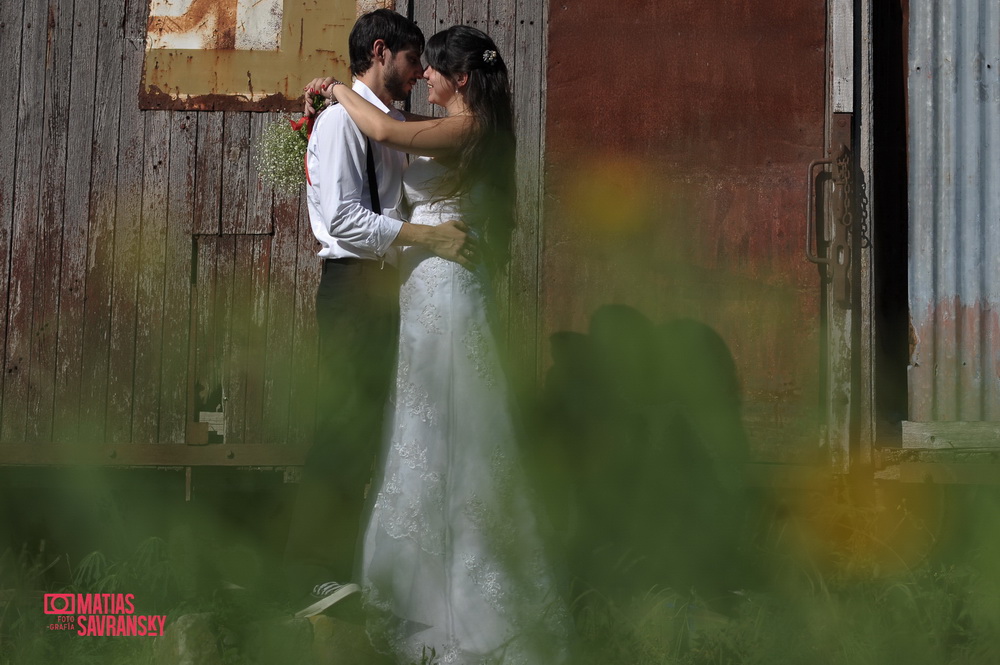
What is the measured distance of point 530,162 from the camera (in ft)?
14.8

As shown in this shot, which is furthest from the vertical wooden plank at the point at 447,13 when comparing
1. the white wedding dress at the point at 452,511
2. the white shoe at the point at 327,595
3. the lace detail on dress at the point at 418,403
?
the white shoe at the point at 327,595

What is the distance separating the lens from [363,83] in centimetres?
343

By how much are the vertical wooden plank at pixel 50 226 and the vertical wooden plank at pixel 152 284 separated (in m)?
0.41

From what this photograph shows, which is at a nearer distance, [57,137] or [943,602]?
[943,602]

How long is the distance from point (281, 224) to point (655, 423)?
2.06m

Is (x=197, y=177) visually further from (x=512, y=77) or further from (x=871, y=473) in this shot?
(x=871, y=473)

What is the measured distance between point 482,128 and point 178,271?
213 centimetres

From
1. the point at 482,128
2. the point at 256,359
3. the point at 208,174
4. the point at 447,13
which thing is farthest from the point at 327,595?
the point at 447,13

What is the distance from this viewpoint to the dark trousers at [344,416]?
316cm

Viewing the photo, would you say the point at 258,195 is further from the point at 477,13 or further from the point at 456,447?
the point at 456,447

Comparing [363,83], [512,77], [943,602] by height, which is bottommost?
[943,602]

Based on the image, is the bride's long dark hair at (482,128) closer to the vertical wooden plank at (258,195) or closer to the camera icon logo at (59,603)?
the vertical wooden plank at (258,195)

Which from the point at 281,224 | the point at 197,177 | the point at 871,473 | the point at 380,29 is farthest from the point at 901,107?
the point at 197,177

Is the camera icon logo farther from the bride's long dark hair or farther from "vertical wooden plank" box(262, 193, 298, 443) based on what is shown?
the bride's long dark hair
